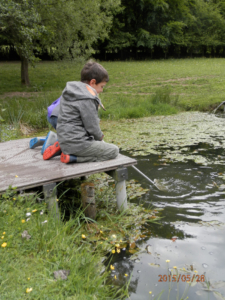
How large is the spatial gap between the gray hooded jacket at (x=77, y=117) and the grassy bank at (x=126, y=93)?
12.8 feet

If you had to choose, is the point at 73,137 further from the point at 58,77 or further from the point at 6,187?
the point at 58,77

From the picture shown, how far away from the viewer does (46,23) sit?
12547 mm

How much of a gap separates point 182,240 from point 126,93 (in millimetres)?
11238

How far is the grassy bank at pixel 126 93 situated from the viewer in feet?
28.5

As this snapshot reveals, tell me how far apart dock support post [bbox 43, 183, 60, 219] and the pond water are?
2.42 ft

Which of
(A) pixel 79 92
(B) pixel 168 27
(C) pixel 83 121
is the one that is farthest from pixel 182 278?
(B) pixel 168 27

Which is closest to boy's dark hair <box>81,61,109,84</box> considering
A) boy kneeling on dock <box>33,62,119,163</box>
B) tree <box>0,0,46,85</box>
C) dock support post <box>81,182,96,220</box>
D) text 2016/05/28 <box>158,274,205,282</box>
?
boy kneeling on dock <box>33,62,119,163</box>

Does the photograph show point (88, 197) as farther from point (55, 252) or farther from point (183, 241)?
point (183, 241)

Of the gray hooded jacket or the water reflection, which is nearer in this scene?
the water reflection

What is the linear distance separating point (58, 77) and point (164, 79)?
22.0 ft

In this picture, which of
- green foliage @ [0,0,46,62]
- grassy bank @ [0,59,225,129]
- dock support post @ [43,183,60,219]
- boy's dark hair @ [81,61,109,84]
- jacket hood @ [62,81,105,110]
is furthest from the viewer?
grassy bank @ [0,59,225,129]

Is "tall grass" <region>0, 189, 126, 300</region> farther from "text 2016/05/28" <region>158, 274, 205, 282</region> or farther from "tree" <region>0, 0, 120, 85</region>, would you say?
"tree" <region>0, 0, 120, 85</region>

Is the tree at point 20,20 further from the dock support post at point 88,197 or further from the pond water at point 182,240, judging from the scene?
the dock support post at point 88,197

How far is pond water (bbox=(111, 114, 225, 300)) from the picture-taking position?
2.22 metres
